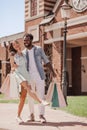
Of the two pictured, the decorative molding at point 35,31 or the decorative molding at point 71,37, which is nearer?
the decorative molding at point 71,37

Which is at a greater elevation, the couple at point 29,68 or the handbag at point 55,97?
the couple at point 29,68

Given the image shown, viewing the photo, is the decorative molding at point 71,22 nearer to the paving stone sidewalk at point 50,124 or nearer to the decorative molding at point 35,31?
the decorative molding at point 35,31

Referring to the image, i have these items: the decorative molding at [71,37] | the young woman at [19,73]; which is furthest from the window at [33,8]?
the young woman at [19,73]

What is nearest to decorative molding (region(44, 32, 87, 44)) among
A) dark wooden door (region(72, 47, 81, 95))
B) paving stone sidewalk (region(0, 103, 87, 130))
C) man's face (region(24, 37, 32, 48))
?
dark wooden door (region(72, 47, 81, 95))

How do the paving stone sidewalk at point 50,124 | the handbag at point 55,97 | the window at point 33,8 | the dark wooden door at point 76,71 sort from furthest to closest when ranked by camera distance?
the window at point 33,8
the dark wooden door at point 76,71
the handbag at point 55,97
the paving stone sidewalk at point 50,124

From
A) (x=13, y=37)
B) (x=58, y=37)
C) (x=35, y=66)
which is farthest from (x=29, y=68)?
(x=13, y=37)

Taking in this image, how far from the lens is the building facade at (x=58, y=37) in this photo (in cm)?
2211

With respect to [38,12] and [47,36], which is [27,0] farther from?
[47,36]

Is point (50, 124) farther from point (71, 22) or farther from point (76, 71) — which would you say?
point (76, 71)

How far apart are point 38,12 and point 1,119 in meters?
17.2

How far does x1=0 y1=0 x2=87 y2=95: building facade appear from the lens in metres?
22.1

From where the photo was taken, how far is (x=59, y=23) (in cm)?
2283

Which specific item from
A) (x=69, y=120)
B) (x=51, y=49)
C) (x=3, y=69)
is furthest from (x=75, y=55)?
(x=69, y=120)

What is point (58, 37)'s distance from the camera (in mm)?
22969
